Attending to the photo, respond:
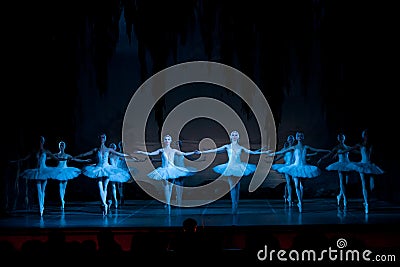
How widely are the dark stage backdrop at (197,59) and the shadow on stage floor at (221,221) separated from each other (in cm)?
119

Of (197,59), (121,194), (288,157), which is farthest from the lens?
(197,59)

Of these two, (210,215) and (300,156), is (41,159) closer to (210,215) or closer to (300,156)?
(210,215)

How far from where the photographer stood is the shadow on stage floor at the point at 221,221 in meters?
5.57

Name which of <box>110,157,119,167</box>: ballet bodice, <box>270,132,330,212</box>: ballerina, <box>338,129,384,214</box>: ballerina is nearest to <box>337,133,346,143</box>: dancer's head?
<box>338,129,384,214</box>: ballerina

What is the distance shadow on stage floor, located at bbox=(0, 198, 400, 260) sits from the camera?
5.57m

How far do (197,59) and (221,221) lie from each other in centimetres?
387

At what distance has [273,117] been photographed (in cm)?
954

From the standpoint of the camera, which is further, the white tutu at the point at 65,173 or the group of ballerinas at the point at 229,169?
the white tutu at the point at 65,173

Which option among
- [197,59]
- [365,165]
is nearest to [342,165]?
[365,165]

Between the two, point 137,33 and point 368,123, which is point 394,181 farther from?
point 137,33

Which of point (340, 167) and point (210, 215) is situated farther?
point (340, 167)

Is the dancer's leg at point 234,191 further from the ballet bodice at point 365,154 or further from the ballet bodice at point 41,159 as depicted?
the ballet bodice at point 41,159

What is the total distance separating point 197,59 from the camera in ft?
31.0

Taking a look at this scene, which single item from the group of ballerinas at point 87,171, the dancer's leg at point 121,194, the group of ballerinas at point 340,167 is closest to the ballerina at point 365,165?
the group of ballerinas at point 340,167
